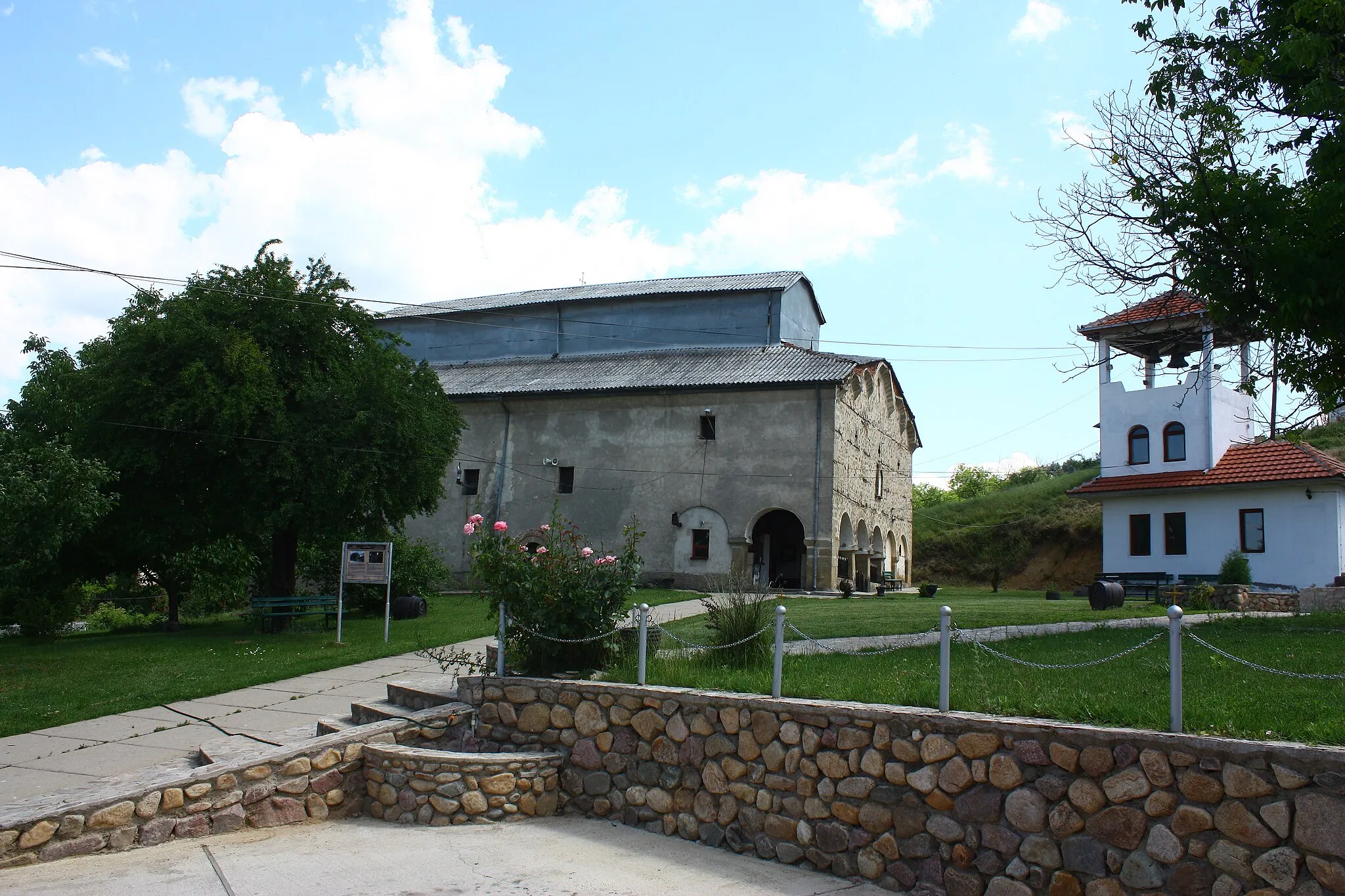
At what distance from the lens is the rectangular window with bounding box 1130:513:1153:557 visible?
2647 centimetres

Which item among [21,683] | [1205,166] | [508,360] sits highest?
[508,360]

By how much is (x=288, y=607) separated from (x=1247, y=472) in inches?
923

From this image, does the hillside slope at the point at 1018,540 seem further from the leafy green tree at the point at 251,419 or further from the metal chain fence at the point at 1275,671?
the metal chain fence at the point at 1275,671

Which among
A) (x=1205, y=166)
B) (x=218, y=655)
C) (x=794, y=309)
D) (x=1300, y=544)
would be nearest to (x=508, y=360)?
(x=794, y=309)

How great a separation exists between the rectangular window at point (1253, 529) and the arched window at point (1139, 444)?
125 inches

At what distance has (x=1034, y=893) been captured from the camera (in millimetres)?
6211

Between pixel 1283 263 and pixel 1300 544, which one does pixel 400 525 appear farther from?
pixel 1300 544

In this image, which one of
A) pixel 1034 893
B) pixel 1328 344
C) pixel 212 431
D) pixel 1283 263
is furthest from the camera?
pixel 212 431

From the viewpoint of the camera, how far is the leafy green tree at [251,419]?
60.8ft

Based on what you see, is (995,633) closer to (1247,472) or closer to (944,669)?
(944,669)

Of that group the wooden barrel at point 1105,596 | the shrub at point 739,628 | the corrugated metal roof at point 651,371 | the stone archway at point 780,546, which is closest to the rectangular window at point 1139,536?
the wooden barrel at point 1105,596

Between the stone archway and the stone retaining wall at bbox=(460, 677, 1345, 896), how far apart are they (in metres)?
23.0

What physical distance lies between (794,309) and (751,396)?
654 cm

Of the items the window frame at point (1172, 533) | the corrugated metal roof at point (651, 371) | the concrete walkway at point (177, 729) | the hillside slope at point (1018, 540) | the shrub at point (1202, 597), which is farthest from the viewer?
the hillside slope at point (1018, 540)
